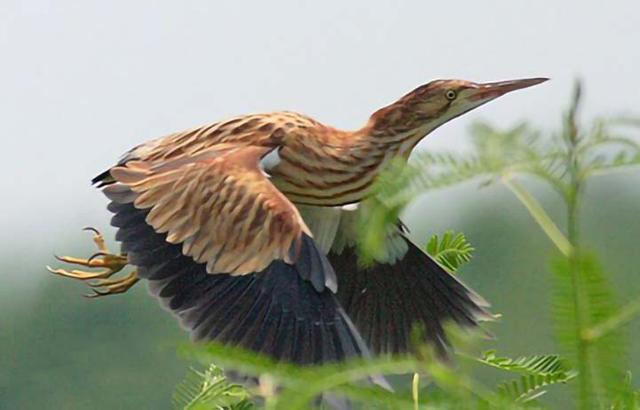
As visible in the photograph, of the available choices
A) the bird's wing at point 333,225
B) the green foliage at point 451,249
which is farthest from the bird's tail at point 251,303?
the bird's wing at point 333,225

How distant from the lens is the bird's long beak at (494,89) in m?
2.53

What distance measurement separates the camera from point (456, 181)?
53cm

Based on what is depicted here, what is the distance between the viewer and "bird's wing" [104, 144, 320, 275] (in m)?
2.26

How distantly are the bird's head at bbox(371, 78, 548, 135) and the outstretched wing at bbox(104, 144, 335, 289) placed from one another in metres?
0.35

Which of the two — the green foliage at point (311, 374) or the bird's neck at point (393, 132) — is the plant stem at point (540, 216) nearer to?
the green foliage at point (311, 374)

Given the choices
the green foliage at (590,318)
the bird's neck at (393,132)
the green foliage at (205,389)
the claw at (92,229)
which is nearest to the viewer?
the green foliage at (590,318)

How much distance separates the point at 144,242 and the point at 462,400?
5.91 feet

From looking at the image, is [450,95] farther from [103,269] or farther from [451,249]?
[451,249]

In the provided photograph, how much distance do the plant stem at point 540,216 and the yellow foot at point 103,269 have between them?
1.97 meters

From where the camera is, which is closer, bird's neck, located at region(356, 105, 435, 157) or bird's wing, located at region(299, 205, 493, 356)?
bird's wing, located at region(299, 205, 493, 356)

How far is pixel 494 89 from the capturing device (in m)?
2.64

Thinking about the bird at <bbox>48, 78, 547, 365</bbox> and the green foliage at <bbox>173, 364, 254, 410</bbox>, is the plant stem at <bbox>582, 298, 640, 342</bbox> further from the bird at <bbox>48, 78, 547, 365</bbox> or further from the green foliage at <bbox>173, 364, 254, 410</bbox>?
the bird at <bbox>48, 78, 547, 365</bbox>

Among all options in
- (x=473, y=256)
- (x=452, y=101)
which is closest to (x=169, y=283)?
(x=473, y=256)

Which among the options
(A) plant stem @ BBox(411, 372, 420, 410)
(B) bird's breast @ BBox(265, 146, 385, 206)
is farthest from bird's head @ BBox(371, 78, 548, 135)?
(A) plant stem @ BBox(411, 372, 420, 410)
